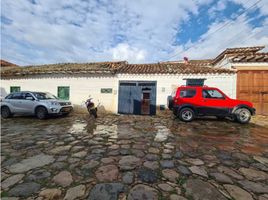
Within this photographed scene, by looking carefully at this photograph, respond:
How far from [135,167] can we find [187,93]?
676 cm

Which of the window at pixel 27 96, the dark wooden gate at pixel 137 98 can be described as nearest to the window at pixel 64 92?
the window at pixel 27 96

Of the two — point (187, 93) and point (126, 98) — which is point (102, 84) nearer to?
point (126, 98)

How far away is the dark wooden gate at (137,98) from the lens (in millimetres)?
13234

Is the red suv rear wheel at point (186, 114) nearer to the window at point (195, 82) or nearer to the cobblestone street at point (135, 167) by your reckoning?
the cobblestone street at point (135, 167)

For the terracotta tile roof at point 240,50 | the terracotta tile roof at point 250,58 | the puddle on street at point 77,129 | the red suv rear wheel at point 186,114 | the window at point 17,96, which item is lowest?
the puddle on street at point 77,129

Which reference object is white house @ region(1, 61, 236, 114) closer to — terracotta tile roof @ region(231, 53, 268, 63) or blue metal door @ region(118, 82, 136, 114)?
blue metal door @ region(118, 82, 136, 114)

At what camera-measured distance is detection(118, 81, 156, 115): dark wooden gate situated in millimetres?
13234

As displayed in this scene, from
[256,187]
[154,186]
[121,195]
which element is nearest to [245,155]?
[256,187]

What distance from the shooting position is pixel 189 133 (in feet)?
23.8

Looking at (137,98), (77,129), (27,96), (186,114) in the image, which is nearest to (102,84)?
(137,98)

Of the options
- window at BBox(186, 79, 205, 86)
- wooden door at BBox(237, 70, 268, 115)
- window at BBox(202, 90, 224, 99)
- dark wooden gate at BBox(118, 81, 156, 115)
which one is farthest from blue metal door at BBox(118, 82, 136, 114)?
wooden door at BBox(237, 70, 268, 115)

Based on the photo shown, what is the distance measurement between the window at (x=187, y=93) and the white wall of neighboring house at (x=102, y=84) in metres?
2.91

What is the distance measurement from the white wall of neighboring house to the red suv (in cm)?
285

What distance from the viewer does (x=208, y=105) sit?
9578 millimetres
